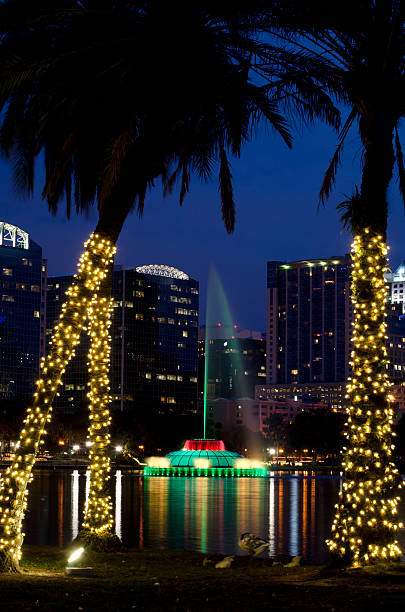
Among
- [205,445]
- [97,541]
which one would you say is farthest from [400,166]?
[205,445]

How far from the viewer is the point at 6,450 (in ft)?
554

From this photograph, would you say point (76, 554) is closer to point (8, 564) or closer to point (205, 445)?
point (8, 564)

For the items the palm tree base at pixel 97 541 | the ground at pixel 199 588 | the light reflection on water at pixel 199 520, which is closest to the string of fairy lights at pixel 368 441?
the ground at pixel 199 588

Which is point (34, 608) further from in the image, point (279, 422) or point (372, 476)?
point (279, 422)

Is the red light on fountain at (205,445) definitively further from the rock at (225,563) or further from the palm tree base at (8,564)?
the palm tree base at (8,564)

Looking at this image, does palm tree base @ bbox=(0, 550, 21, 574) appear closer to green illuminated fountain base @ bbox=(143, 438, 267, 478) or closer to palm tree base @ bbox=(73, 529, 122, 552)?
palm tree base @ bbox=(73, 529, 122, 552)

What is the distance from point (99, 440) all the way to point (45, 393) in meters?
3.40

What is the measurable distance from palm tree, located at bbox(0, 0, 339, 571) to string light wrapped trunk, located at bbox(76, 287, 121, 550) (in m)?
0.05

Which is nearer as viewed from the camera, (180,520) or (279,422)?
(180,520)

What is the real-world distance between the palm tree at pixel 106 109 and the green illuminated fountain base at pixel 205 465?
73696 mm

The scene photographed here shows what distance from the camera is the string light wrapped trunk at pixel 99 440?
19.9m

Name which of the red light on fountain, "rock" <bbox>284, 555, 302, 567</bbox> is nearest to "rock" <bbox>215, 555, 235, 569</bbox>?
"rock" <bbox>284, 555, 302, 567</bbox>

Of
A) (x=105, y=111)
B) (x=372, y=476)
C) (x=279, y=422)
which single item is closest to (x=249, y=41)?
(x=105, y=111)

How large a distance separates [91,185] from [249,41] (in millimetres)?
5257
